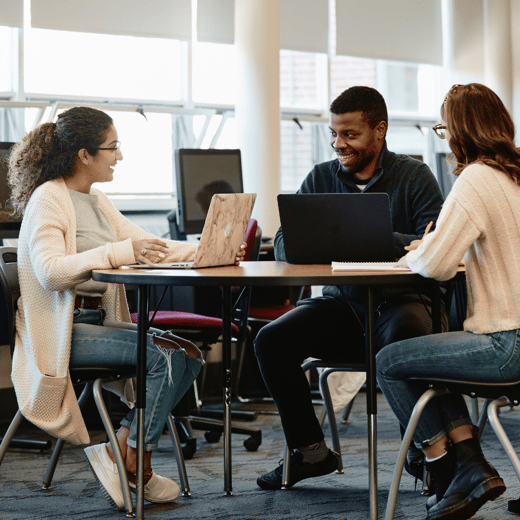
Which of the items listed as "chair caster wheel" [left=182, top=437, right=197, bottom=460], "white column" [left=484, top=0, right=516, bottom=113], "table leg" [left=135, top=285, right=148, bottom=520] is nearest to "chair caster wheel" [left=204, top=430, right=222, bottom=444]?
"chair caster wheel" [left=182, top=437, right=197, bottom=460]

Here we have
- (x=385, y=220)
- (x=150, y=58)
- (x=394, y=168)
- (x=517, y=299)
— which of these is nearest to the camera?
(x=517, y=299)

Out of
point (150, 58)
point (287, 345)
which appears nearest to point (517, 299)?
point (287, 345)

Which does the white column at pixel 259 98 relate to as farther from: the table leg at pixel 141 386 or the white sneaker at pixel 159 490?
the table leg at pixel 141 386

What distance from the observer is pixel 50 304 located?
6.76ft

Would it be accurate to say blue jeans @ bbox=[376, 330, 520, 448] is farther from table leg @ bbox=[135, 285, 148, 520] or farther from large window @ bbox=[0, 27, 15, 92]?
large window @ bbox=[0, 27, 15, 92]

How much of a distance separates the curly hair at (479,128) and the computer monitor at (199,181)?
2288mm

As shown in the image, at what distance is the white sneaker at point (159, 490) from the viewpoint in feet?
6.94

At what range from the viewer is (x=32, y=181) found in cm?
221

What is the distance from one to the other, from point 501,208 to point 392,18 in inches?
204

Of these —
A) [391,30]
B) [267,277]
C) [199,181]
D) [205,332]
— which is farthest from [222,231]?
[391,30]

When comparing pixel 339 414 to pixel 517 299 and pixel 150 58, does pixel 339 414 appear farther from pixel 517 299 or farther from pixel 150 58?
pixel 150 58

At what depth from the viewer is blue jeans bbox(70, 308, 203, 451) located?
202cm

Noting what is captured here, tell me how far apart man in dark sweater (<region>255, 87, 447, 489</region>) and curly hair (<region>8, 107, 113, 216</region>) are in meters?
0.67

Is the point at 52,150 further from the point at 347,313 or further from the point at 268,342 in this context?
the point at 347,313
